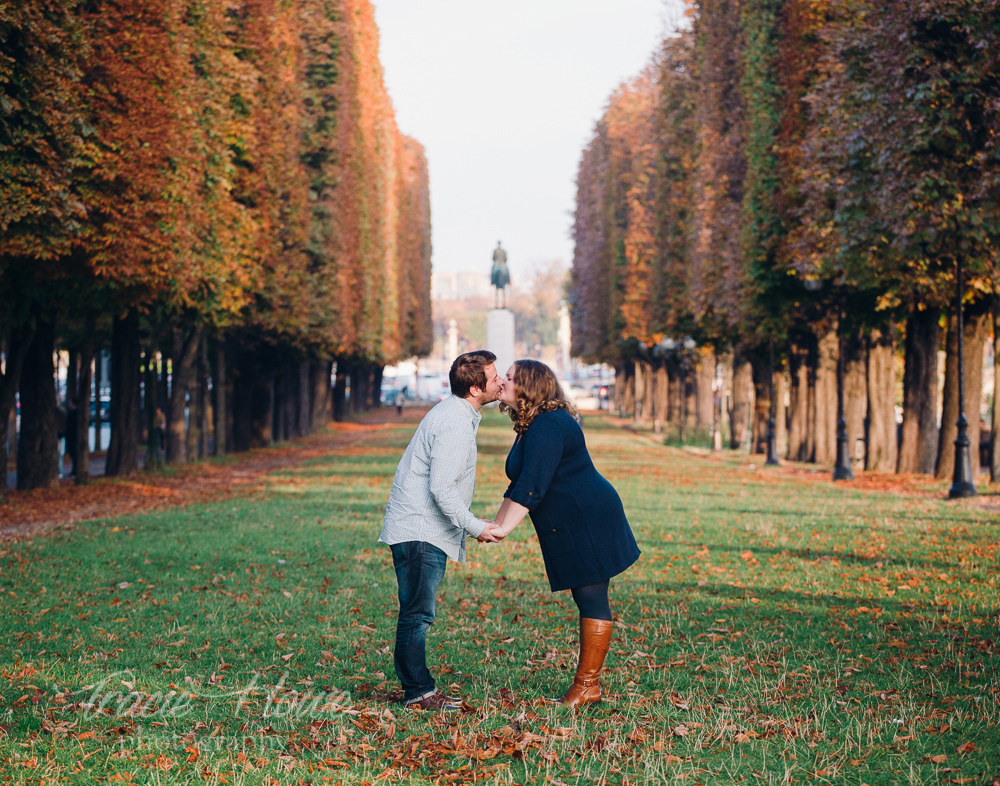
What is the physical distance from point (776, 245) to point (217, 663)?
67.7 ft

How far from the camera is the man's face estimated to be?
19.7 ft

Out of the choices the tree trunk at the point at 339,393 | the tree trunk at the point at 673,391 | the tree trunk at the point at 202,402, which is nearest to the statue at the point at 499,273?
the tree trunk at the point at 339,393

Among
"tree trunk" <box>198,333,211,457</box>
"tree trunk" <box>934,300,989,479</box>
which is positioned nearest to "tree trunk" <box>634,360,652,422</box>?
"tree trunk" <box>198,333,211,457</box>

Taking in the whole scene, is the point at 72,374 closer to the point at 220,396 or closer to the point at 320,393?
the point at 220,396

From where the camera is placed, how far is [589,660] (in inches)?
241

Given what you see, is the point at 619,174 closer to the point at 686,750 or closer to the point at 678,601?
the point at 678,601

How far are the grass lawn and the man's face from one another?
1719 mm

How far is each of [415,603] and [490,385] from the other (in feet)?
4.12

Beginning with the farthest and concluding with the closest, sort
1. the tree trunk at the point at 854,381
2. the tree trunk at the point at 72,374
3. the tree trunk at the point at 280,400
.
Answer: the tree trunk at the point at 280,400 < the tree trunk at the point at 72,374 < the tree trunk at the point at 854,381

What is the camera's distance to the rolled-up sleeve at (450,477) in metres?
5.97

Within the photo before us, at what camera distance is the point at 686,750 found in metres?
5.41

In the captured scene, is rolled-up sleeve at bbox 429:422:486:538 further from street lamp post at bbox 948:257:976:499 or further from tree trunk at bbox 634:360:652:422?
tree trunk at bbox 634:360:652:422

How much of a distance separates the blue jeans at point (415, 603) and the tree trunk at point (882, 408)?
20518 mm

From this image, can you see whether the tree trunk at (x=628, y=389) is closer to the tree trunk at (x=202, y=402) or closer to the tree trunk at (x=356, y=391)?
the tree trunk at (x=356, y=391)
